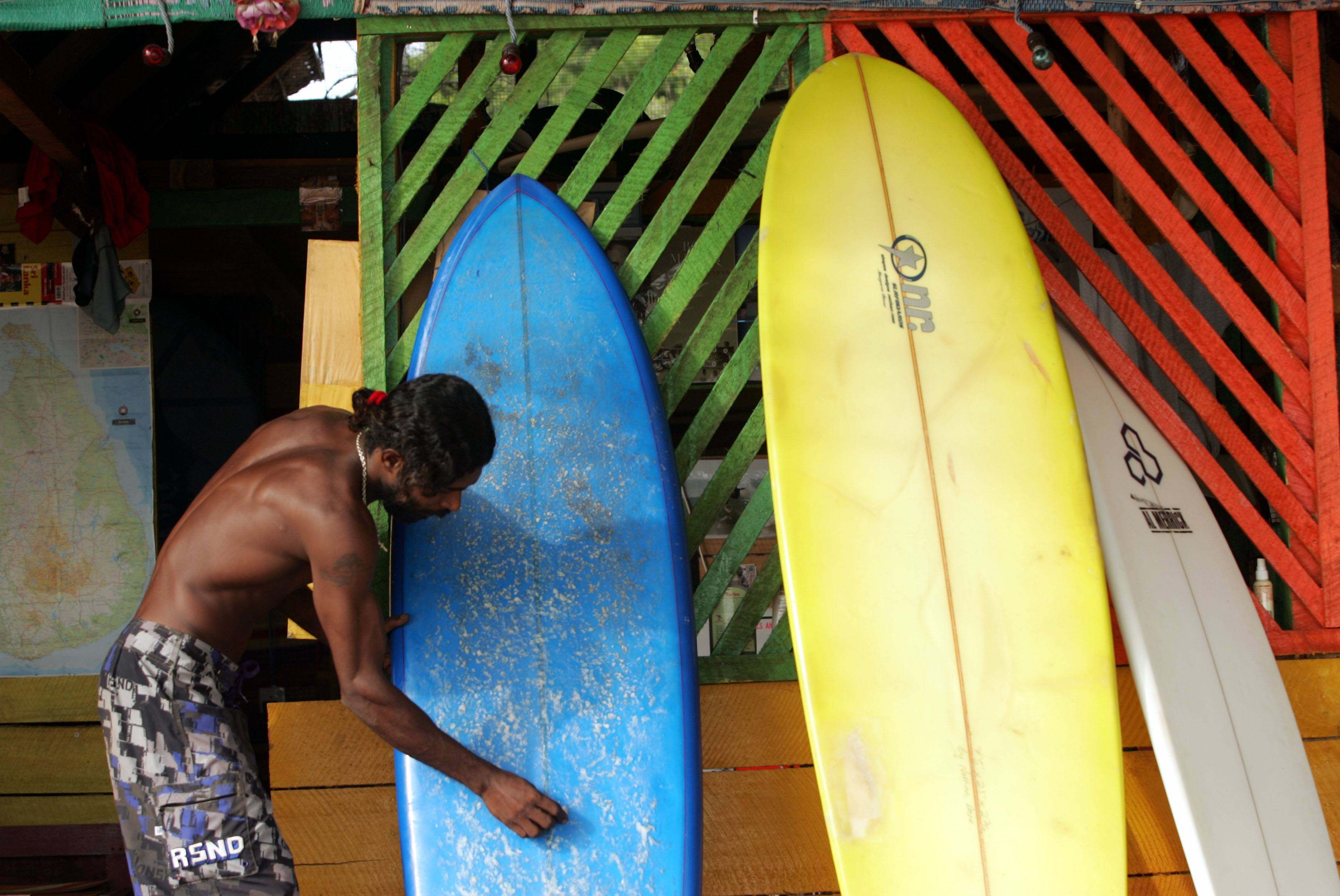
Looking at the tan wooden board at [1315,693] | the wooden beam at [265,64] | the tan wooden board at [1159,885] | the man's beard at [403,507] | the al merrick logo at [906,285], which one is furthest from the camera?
the wooden beam at [265,64]

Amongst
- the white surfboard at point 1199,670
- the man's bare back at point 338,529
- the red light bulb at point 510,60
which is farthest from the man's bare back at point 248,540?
the white surfboard at point 1199,670

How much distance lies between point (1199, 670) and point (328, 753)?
7.02 ft

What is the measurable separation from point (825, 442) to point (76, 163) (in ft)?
9.03

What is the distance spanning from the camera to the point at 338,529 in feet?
5.41

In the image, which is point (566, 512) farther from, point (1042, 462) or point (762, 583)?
point (1042, 462)

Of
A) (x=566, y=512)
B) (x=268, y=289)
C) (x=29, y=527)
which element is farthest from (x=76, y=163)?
(x=566, y=512)

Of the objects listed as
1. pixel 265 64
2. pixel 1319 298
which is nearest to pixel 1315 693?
pixel 1319 298

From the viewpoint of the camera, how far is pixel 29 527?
341cm

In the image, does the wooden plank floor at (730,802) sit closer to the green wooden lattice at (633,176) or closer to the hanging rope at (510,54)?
the green wooden lattice at (633,176)

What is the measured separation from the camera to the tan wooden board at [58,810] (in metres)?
3.31

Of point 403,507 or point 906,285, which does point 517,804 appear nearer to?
point 403,507

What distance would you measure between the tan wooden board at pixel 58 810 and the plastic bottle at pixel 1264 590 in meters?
3.93

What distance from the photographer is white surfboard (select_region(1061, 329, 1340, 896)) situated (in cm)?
199

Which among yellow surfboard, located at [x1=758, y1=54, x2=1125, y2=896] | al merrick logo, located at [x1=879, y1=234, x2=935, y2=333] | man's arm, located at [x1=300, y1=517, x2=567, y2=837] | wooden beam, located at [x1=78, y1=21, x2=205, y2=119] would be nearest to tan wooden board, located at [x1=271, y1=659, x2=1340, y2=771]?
yellow surfboard, located at [x1=758, y1=54, x2=1125, y2=896]
